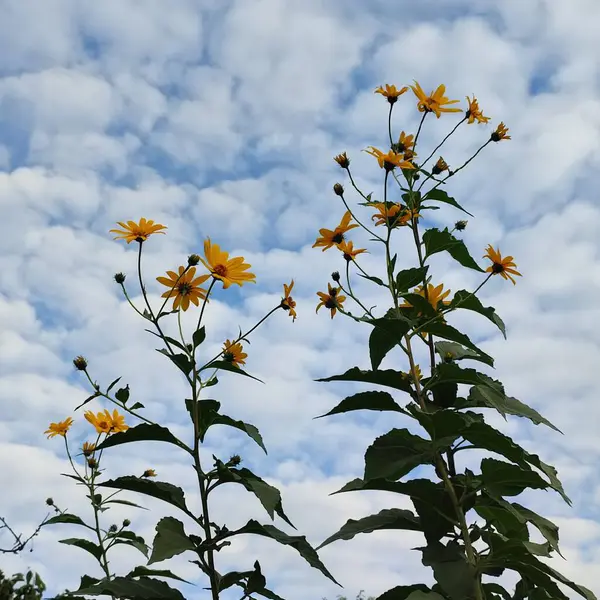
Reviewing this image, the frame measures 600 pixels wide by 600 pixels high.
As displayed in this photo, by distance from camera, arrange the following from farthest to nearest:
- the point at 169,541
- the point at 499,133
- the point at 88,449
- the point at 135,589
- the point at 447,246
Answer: the point at 88,449
the point at 499,133
the point at 447,246
the point at 135,589
the point at 169,541

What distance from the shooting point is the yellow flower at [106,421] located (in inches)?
149

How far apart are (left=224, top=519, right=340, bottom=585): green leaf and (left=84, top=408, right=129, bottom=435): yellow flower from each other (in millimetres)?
1354

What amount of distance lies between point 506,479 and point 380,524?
495mm

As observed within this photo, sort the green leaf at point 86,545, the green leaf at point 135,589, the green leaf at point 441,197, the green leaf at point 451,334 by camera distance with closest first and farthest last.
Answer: the green leaf at point 135,589, the green leaf at point 451,334, the green leaf at point 441,197, the green leaf at point 86,545

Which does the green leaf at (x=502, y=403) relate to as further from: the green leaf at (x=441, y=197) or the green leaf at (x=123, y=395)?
the green leaf at (x=123, y=395)

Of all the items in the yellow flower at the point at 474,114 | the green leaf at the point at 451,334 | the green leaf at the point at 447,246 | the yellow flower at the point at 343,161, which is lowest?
the green leaf at the point at 451,334

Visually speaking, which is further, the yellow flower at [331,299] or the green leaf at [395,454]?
the yellow flower at [331,299]

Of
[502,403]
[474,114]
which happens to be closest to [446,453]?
[502,403]

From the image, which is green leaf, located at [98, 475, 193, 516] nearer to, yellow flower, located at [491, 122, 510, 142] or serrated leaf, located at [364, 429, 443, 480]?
serrated leaf, located at [364, 429, 443, 480]

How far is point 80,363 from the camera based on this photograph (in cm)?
324

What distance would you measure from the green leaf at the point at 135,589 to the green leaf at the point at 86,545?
1.24 m

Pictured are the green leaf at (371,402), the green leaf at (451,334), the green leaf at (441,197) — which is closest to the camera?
the green leaf at (371,402)

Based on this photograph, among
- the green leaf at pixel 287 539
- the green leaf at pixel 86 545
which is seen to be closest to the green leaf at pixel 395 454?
the green leaf at pixel 287 539

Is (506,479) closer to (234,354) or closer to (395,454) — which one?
(395,454)
